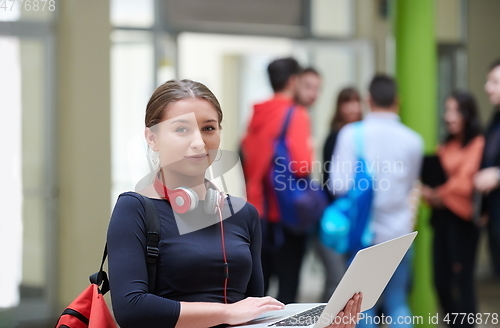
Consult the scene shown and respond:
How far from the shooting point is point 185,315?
1540 mm

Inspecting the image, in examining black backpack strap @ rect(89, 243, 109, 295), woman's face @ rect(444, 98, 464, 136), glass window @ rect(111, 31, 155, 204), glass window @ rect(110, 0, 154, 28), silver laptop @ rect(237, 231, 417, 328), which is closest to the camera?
silver laptop @ rect(237, 231, 417, 328)

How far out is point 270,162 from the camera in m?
3.83

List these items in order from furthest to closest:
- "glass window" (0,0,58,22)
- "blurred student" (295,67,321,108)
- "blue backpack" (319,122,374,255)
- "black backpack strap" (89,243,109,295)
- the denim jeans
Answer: "blurred student" (295,67,321,108) < "glass window" (0,0,58,22) < the denim jeans < "blue backpack" (319,122,374,255) < "black backpack strap" (89,243,109,295)

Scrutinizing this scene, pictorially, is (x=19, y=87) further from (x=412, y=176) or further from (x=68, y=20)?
(x=412, y=176)

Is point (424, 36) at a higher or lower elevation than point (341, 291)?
higher

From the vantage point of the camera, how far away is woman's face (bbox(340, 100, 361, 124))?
4.55 meters

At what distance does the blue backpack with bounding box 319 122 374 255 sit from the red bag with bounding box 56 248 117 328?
2302 millimetres

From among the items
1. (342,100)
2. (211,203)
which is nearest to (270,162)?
(342,100)

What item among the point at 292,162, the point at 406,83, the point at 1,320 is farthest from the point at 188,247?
the point at 406,83

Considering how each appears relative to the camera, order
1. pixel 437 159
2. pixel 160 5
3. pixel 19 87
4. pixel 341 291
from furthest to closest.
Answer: pixel 160 5
pixel 19 87
pixel 437 159
pixel 341 291

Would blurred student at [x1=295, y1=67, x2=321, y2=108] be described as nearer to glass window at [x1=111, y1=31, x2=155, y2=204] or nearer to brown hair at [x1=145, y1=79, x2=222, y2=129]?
glass window at [x1=111, y1=31, x2=155, y2=204]

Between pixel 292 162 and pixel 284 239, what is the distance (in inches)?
17.0

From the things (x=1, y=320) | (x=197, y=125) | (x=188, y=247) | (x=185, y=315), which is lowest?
(x=1, y=320)

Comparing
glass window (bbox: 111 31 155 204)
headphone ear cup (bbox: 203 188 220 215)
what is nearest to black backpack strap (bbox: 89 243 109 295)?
headphone ear cup (bbox: 203 188 220 215)
